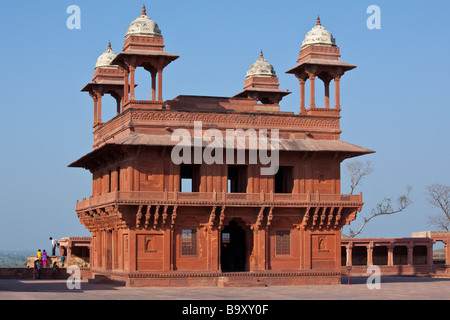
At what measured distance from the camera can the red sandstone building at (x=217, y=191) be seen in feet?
136

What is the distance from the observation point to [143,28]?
43.2m

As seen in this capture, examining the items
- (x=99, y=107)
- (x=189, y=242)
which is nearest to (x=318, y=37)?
(x=189, y=242)

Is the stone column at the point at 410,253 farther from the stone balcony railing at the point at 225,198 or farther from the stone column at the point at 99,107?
the stone column at the point at 99,107

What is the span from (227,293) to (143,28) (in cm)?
1398

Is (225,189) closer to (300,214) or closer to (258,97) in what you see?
(300,214)

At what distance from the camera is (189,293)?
36.9 meters

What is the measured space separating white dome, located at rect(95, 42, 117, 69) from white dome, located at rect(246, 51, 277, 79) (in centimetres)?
838

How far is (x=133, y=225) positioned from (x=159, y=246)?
1.56 meters

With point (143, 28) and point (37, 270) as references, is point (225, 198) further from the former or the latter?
point (37, 270)

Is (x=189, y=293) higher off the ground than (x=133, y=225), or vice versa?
(x=133, y=225)

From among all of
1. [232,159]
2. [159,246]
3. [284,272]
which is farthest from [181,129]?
[284,272]

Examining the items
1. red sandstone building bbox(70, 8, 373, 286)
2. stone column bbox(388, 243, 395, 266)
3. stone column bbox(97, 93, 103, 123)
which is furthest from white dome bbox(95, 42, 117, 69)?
stone column bbox(388, 243, 395, 266)

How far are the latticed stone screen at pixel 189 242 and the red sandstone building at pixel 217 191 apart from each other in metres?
0.05

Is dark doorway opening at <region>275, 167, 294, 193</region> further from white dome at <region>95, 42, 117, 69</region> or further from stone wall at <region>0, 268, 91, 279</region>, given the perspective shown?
stone wall at <region>0, 268, 91, 279</region>
